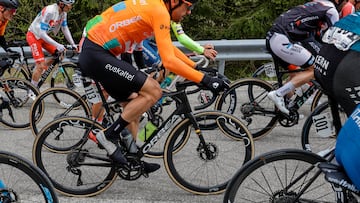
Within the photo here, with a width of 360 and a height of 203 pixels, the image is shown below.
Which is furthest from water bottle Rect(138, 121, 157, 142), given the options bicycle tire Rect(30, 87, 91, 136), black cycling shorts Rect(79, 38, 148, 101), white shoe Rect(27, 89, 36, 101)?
white shoe Rect(27, 89, 36, 101)

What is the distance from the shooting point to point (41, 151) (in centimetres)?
484

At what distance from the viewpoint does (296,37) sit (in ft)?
20.0

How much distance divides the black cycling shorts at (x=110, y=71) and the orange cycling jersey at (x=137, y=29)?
0.10 m

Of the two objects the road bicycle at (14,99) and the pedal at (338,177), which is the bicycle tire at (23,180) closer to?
the pedal at (338,177)

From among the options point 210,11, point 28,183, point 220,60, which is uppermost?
point 28,183

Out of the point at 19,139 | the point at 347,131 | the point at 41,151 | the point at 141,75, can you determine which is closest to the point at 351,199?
the point at 347,131

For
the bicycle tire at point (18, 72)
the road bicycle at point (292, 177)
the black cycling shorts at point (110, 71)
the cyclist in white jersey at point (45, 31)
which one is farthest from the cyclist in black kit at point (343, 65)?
the bicycle tire at point (18, 72)

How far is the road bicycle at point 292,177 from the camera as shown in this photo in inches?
119

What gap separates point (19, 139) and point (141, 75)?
303 cm

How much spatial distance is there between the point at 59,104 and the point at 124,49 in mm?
2464

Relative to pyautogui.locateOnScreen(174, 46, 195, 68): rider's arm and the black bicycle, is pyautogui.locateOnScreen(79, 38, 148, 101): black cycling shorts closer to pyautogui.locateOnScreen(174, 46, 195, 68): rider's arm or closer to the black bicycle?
pyautogui.locateOnScreen(174, 46, 195, 68): rider's arm

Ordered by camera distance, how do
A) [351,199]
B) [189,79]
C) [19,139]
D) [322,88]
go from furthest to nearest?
1. [19,139]
2. [189,79]
3. [322,88]
4. [351,199]

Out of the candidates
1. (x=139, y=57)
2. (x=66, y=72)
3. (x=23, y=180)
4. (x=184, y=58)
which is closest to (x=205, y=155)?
(x=184, y=58)

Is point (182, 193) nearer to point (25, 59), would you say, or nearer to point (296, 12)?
point (296, 12)
